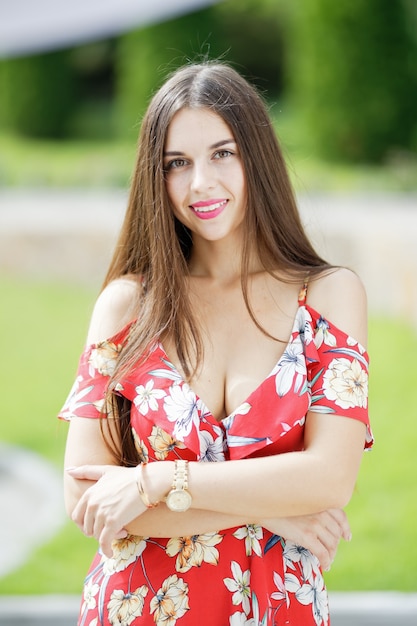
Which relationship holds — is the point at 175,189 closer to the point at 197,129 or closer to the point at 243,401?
the point at 197,129

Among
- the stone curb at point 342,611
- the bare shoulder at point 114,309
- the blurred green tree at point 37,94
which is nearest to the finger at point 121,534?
the bare shoulder at point 114,309

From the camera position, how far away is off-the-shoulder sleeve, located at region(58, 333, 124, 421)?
1691 mm

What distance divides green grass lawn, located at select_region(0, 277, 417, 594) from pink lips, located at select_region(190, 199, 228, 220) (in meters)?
1.34

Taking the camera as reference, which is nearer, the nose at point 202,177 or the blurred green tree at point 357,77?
the nose at point 202,177

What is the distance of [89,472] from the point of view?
1.64 meters

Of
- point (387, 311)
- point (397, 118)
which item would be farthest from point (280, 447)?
point (397, 118)

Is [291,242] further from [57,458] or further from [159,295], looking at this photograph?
[57,458]

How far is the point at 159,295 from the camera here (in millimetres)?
1762

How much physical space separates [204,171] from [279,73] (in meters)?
7.86

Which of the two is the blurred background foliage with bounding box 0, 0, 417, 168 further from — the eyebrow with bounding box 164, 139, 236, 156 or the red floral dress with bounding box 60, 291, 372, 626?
the red floral dress with bounding box 60, 291, 372, 626

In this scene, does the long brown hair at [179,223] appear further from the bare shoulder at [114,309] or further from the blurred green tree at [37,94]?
the blurred green tree at [37,94]

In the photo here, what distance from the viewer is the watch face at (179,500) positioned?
5.08 feet

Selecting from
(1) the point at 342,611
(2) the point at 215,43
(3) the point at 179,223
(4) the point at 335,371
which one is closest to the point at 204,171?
(3) the point at 179,223

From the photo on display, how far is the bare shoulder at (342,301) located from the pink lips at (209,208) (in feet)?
0.75
